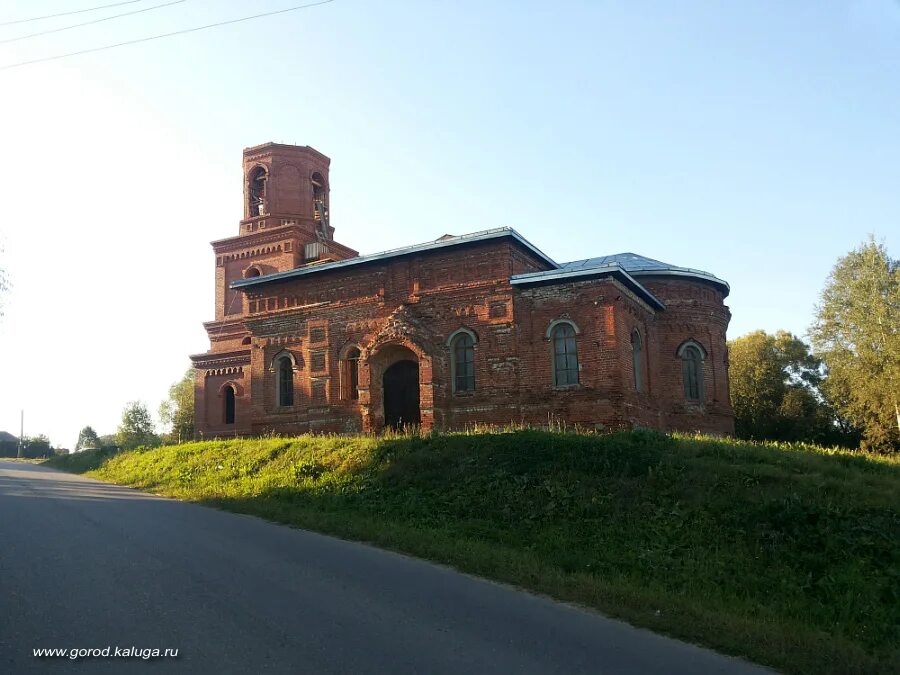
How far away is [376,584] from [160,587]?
2248 mm

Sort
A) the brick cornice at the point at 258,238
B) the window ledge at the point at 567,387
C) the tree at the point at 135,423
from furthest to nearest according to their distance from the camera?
the tree at the point at 135,423 → the brick cornice at the point at 258,238 → the window ledge at the point at 567,387

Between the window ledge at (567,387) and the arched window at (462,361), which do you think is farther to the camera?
the arched window at (462,361)

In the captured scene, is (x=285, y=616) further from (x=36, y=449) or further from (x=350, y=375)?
(x=36, y=449)

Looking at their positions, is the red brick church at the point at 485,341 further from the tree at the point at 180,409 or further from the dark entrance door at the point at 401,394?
the tree at the point at 180,409

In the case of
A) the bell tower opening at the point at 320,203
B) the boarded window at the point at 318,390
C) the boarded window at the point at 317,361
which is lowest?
the boarded window at the point at 318,390

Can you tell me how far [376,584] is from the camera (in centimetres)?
810

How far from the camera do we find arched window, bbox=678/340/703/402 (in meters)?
24.2

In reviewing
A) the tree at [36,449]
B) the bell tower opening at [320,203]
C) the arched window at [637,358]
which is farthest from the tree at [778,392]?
the tree at [36,449]

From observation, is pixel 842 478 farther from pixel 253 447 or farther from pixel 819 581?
pixel 253 447

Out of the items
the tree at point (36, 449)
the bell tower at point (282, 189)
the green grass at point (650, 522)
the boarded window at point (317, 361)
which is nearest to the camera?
the green grass at point (650, 522)

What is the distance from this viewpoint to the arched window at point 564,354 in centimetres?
1909

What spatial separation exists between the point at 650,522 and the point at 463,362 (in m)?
10.2

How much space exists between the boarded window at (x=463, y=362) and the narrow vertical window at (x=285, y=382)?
584 cm

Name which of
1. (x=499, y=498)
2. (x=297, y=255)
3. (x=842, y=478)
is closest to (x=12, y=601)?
(x=499, y=498)
